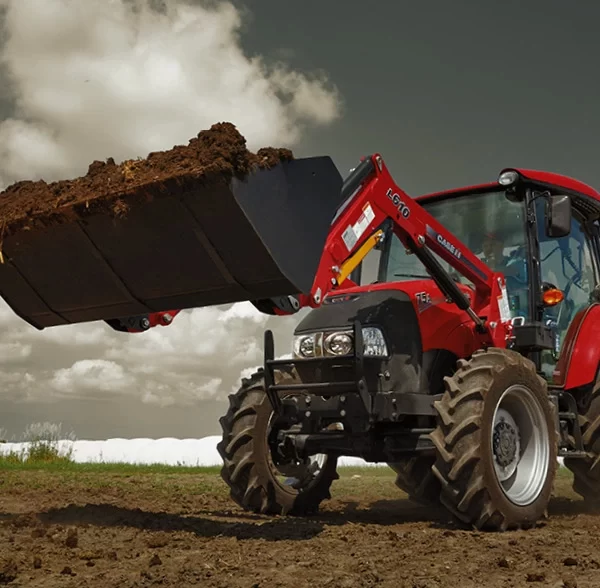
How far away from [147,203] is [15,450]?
1002cm

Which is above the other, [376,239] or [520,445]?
[376,239]

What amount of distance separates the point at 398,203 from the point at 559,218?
1.40m

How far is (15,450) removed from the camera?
14336 mm

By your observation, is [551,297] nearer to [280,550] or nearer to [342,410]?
[342,410]

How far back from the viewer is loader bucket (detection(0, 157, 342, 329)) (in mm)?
5488

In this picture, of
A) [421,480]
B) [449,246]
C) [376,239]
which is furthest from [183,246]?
[421,480]

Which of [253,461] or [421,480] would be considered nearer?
[253,461]

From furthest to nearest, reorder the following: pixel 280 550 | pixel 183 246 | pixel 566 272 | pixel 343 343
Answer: pixel 566 272
pixel 343 343
pixel 183 246
pixel 280 550

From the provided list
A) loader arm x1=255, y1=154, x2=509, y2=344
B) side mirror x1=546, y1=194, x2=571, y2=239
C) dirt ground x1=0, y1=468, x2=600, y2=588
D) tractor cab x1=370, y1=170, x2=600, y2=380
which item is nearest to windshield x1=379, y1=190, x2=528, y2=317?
tractor cab x1=370, y1=170, x2=600, y2=380

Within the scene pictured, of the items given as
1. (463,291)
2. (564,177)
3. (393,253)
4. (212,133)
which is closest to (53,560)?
(212,133)

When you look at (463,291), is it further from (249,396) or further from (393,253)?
(249,396)

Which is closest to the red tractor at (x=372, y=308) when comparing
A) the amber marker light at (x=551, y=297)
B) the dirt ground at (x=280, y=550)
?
the amber marker light at (x=551, y=297)

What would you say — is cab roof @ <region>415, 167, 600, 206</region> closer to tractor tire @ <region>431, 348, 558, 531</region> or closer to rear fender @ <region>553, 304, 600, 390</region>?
rear fender @ <region>553, 304, 600, 390</region>

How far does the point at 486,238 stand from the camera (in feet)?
25.0
